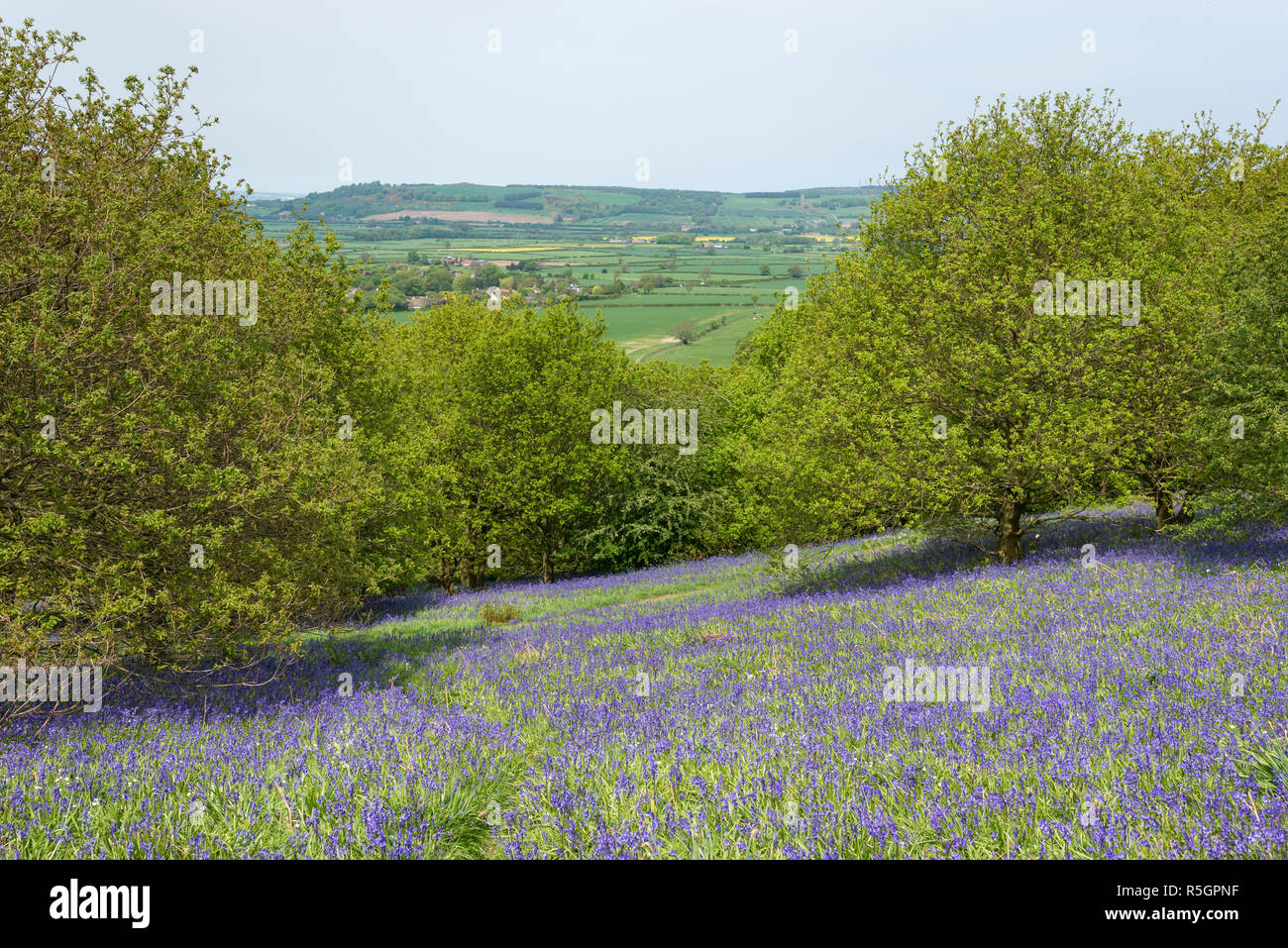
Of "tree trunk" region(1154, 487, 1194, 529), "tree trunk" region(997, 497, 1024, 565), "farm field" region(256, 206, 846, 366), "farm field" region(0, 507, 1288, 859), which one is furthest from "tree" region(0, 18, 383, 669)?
"farm field" region(256, 206, 846, 366)

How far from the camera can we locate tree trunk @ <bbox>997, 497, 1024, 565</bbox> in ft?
46.5

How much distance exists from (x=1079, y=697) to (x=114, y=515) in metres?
9.76

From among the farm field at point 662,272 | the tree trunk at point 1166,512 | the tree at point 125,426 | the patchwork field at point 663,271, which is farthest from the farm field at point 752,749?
the patchwork field at point 663,271

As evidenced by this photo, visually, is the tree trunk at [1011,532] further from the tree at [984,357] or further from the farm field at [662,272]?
the farm field at [662,272]

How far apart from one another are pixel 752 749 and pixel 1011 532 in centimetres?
1137

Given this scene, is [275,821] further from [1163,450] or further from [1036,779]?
[1163,450]

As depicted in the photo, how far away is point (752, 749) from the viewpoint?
5270 mm

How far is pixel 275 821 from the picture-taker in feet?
14.8

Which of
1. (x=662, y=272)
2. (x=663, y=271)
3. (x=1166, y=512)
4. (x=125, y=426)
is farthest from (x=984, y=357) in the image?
(x=663, y=271)

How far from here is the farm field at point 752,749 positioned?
393 centimetres

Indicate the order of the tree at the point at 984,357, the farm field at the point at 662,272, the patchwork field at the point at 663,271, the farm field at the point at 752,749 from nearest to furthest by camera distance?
1. the farm field at the point at 752,749
2. the tree at the point at 984,357
3. the farm field at the point at 662,272
4. the patchwork field at the point at 663,271

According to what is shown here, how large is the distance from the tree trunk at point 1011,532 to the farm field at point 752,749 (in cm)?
342

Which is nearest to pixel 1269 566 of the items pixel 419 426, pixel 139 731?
pixel 139 731

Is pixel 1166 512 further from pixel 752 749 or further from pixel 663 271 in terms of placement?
pixel 663 271
